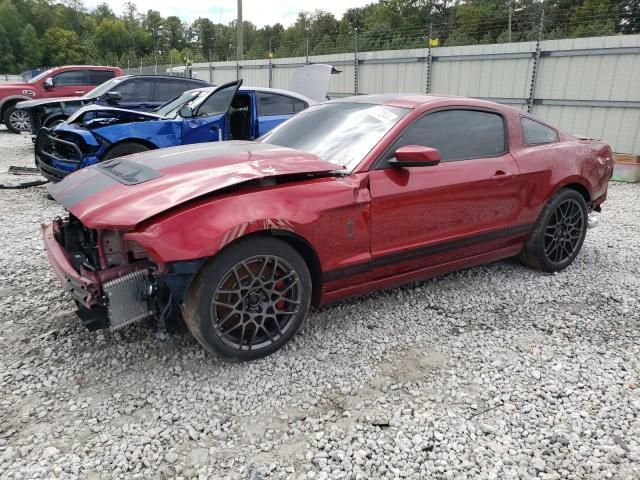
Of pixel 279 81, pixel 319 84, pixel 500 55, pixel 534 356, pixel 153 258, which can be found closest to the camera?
pixel 153 258

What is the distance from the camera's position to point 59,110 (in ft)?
32.0

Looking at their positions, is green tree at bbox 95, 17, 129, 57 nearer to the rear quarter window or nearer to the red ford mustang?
the rear quarter window

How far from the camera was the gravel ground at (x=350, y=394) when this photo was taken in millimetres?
2146

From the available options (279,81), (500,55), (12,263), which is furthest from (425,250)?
(279,81)

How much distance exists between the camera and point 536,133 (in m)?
4.13

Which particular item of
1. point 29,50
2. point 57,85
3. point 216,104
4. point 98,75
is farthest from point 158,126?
point 29,50

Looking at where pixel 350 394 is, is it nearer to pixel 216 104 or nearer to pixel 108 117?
pixel 216 104

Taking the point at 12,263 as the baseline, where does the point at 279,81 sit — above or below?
above

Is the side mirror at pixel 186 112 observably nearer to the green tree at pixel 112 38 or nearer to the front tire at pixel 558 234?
the front tire at pixel 558 234

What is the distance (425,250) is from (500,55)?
8847 mm

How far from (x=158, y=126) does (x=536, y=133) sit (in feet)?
15.0

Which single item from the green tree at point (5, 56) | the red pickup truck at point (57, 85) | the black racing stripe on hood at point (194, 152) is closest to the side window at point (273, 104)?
the black racing stripe on hood at point (194, 152)

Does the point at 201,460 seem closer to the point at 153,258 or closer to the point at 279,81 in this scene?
the point at 153,258

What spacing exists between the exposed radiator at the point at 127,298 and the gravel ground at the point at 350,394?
0.37m
